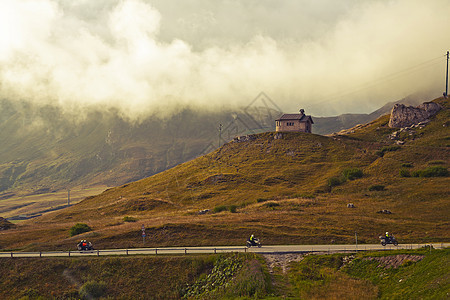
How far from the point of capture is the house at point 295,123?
6464 inches

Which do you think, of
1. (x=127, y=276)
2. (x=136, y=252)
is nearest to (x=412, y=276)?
(x=127, y=276)

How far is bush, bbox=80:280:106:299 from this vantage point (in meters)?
40.0

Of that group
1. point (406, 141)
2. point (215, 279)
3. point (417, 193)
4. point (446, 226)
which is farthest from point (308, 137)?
point (215, 279)

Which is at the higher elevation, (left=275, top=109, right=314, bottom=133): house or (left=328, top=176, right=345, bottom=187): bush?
(left=275, top=109, right=314, bottom=133): house

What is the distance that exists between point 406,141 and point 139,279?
125636mm

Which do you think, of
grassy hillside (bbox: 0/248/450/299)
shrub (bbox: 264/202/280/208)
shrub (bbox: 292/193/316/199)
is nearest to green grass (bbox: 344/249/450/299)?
grassy hillside (bbox: 0/248/450/299)

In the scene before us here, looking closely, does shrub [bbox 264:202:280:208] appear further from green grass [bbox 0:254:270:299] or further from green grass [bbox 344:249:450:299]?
green grass [bbox 344:249:450:299]

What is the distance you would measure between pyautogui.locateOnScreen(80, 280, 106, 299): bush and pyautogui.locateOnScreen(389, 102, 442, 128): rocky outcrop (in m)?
154

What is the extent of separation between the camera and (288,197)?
9519 cm

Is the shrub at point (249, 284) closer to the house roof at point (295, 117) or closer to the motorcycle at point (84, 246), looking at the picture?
the motorcycle at point (84, 246)

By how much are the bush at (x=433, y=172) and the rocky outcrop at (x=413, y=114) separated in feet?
231

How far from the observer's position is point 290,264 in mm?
39375

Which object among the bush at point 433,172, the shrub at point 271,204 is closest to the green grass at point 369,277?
the shrub at point 271,204

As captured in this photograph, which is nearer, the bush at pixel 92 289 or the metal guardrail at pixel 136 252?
the bush at pixel 92 289
